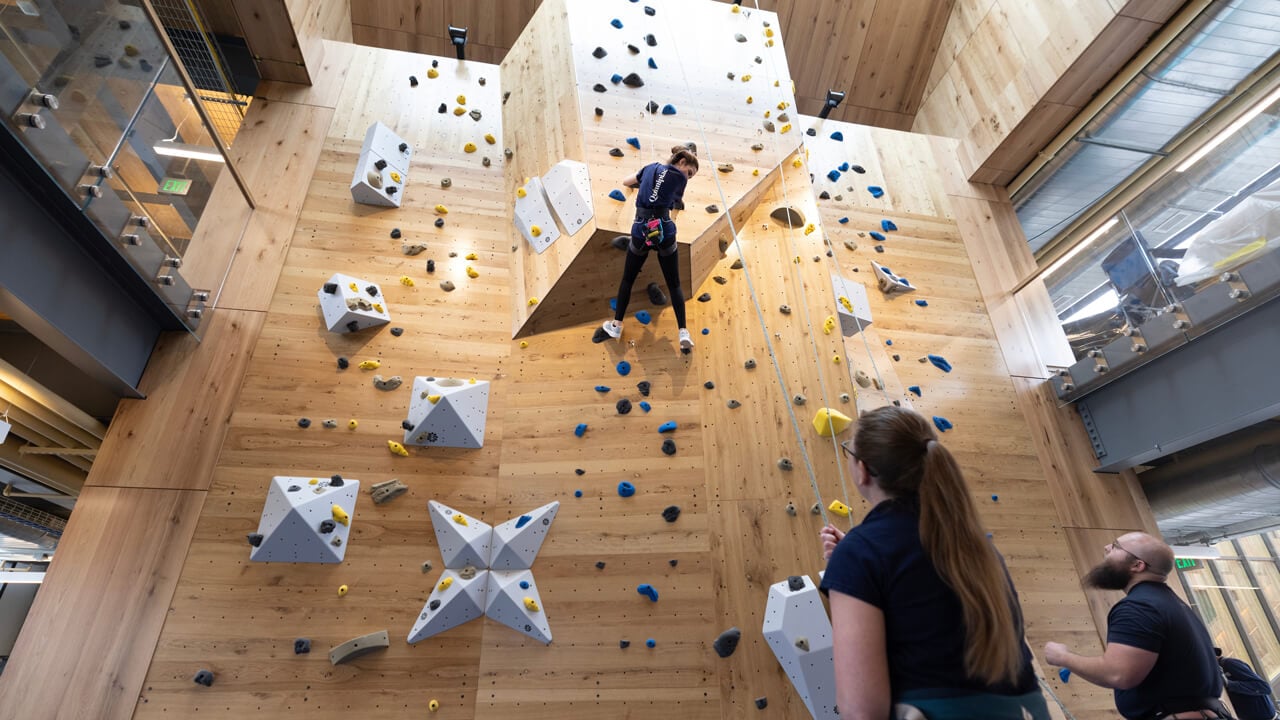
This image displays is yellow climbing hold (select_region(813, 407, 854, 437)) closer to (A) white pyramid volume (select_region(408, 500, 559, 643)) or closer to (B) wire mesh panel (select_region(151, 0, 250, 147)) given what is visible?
(A) white pyramid volume (select_region(408, 500, 559, 643))

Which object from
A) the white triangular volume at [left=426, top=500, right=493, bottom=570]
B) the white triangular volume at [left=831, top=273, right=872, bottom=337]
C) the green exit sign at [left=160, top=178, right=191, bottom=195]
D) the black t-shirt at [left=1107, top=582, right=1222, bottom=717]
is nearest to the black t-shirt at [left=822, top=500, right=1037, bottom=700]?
the black t-shirt at [left=1107, top=582, right=1222, bottom=717]

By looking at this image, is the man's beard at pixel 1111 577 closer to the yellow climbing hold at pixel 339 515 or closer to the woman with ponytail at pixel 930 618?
the woman with ponytail at pixel 930 618

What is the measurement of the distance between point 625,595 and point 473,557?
715 mm

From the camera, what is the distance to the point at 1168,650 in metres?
2.10

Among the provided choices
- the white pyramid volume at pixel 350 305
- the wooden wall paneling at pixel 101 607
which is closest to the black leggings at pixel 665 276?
the white pyramid volume at pixel 350 305

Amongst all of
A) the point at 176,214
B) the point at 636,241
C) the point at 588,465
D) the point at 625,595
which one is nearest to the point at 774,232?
the point at 636,241

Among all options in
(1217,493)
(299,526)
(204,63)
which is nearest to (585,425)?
(299,526)

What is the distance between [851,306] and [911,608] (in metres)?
3.44

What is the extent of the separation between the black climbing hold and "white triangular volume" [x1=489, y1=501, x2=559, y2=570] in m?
0.91

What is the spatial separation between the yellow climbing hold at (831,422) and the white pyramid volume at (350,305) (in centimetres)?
236

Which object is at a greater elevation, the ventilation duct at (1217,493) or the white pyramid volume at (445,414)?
the white pyramid volume at (445,414)

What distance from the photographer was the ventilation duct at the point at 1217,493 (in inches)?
158

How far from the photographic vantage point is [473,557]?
3.21 meters

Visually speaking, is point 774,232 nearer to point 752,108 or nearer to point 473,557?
point 752,108
